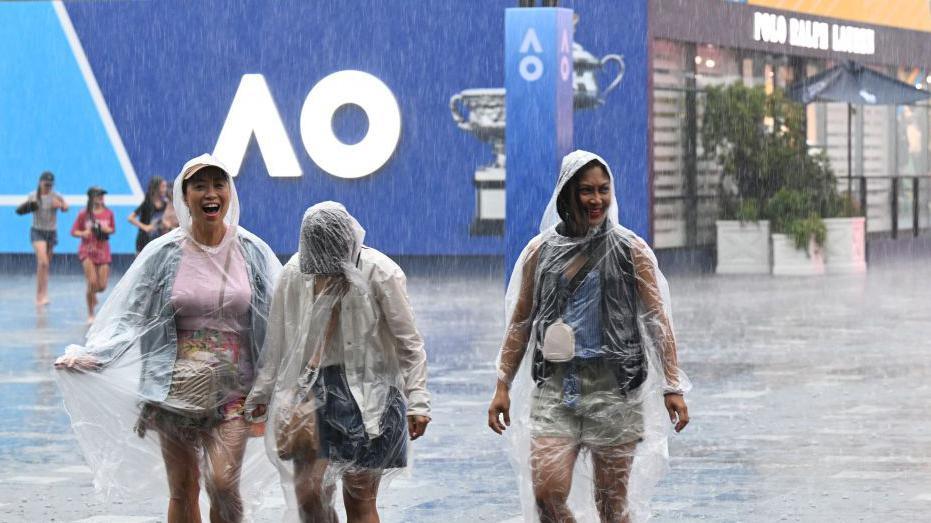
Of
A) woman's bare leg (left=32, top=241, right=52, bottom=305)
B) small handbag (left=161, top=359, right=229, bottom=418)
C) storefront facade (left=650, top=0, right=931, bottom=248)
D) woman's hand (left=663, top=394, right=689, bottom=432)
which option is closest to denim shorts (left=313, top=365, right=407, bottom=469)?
small handbag (left=161, top=359, right=229, bottom=418)

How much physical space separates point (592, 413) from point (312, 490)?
3.29 feet

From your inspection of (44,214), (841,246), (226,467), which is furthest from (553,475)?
(841,246)

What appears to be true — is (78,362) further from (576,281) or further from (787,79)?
(787,79)

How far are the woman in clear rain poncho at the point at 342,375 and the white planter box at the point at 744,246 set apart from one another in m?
19.7

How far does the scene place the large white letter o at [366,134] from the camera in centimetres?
2825

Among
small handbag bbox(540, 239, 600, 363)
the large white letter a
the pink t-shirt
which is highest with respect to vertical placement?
the large white letter a

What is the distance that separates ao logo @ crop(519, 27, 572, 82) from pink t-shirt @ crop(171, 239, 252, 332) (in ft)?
39.5

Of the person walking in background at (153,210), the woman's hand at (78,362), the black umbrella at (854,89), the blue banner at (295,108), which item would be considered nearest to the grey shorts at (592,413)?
the woman's hand at (78,362)

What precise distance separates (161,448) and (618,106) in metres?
21.2

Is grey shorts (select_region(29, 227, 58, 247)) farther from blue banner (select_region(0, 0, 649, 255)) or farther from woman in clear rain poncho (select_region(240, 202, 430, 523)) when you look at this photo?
woman in clear rain poncho (select_region(240, 202, 430, 523))

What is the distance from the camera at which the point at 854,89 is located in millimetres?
28922

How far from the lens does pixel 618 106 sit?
90.3ft

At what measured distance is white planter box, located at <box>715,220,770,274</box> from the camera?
1013 inches

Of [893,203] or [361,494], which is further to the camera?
[893,203]
